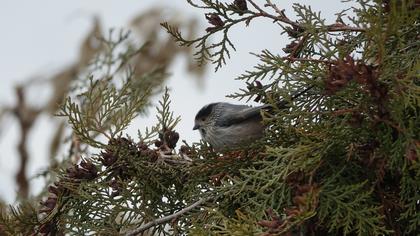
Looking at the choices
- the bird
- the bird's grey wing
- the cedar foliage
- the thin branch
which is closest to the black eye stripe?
the bird

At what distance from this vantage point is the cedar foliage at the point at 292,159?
Result: 261 cm

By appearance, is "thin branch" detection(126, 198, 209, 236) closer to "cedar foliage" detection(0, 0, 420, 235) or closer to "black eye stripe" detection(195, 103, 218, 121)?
"cedar foliage" detection(0, 0, 420, 235)

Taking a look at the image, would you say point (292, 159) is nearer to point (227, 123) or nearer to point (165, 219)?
point (165, 219)

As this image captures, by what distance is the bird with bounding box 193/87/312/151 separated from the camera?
14.4 ft

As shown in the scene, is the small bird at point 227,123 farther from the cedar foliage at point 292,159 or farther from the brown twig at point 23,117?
the brown twig at point 23,117

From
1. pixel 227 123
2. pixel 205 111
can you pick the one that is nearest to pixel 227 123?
pixel 227 123

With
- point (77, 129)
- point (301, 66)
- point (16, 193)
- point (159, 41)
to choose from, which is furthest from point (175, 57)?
point (301, 66)

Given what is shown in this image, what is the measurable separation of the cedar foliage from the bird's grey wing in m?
0.80

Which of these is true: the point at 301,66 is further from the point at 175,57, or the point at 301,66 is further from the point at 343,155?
the point at 175,57

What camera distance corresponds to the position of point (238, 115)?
15.6 ft

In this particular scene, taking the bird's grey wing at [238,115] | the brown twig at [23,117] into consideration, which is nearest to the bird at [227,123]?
the bird's grey wing at [238,115]

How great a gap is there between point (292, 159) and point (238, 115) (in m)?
1.94

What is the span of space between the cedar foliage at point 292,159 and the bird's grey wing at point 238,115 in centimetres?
80

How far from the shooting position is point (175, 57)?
7480mm
